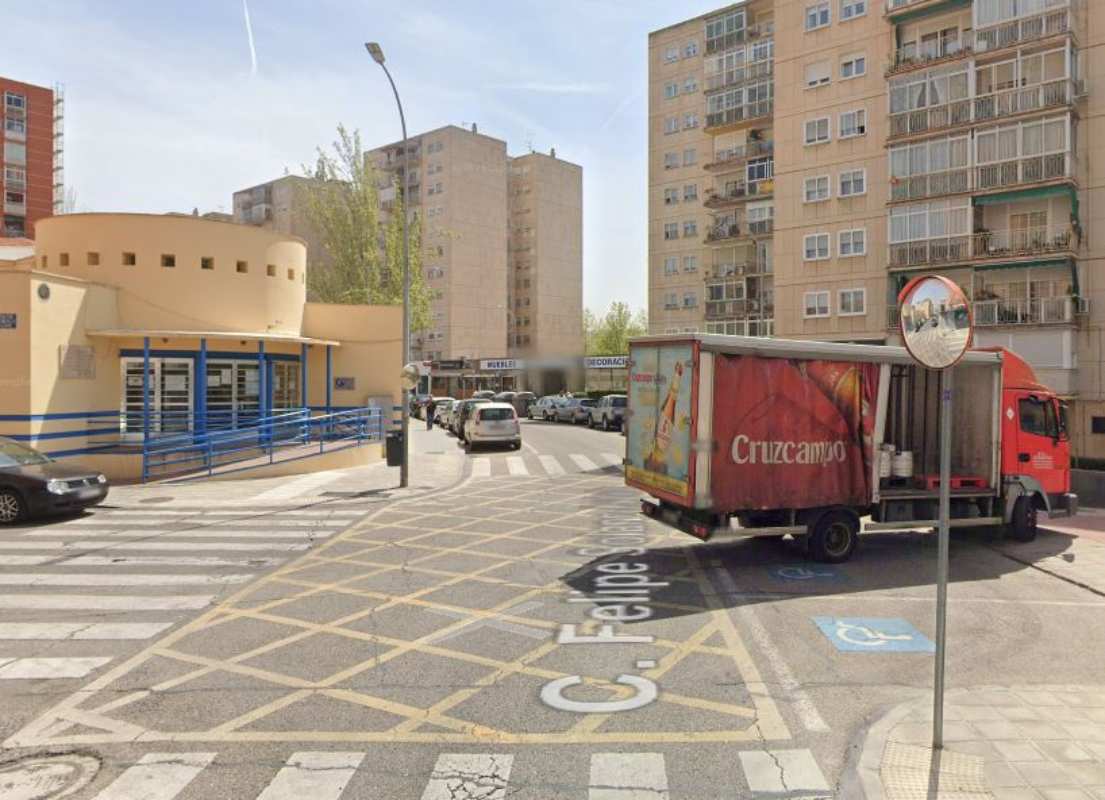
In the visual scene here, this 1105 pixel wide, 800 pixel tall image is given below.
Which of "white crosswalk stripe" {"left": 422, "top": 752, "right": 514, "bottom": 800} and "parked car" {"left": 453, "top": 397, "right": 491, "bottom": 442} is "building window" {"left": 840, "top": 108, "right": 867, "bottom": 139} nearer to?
"parked car" {"left": 453, "top": 397, "right": 491, "bottom": 442}

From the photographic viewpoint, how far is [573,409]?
43312mm

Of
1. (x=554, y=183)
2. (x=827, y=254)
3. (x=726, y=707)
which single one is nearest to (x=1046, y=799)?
(x=726, y=707)

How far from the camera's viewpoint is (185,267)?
64.1 feet

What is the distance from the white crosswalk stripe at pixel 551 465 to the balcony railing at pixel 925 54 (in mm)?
20188

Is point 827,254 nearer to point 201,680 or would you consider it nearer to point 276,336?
point 276,336

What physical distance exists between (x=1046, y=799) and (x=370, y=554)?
319 inches

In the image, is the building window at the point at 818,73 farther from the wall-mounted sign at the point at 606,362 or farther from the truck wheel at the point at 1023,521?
the truck wheel at the point at 1023,521

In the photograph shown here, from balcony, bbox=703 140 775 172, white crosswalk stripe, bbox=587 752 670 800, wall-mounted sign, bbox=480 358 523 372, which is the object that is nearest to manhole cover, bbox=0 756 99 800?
white crosswalk stripe, bbox=587 752 670 800

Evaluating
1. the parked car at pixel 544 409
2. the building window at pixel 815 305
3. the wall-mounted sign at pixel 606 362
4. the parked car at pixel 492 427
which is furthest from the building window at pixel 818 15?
the parked car at pixel 544 409

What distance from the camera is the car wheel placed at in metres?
12.0

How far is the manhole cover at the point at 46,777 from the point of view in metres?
4.12

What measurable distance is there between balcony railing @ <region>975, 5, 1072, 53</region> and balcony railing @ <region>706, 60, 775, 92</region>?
1393cm

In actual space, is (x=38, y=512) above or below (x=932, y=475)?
below

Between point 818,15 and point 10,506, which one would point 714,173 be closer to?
point 818,15
